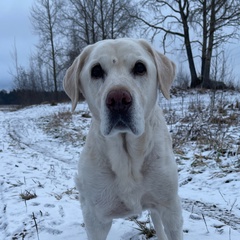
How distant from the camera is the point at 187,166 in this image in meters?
4.62

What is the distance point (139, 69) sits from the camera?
2145 millimetres

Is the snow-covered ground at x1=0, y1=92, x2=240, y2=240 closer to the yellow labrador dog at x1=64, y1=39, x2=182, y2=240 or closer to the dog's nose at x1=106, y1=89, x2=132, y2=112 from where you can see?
the yellow labrador dog at x1=64, y1=39, x2=182, y2=240

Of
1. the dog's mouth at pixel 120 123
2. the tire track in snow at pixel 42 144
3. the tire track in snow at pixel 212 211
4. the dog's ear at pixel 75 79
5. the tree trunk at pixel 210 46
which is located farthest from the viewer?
the tree trunk at pixel 210 46

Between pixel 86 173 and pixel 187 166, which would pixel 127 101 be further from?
pixel 187 166

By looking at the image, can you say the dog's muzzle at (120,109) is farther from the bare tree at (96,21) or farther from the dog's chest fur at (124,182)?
the bare tree at (96,21)

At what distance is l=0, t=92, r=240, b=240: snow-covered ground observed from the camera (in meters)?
2.75

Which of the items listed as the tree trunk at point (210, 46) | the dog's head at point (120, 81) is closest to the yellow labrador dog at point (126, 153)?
the dog's head at point (120, 81)

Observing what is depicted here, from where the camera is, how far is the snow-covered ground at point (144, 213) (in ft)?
9.04

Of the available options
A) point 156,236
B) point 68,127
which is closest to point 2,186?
point 156,236

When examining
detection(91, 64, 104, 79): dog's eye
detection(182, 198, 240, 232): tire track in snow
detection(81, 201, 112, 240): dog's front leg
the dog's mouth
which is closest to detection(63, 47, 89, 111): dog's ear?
detection(91, 64, 104, 79): dog's eye

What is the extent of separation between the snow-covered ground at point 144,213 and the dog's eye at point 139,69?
4.60 feet

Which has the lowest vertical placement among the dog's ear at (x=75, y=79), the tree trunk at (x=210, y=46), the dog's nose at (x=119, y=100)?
the dog's nose at (x=119, y=100)

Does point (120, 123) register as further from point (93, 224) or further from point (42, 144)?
point (42, 144)

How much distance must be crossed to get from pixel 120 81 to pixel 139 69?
0.90 feet
